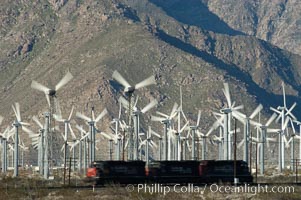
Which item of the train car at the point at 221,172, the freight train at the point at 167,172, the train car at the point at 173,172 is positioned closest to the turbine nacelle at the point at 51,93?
the freight train at the point at 167,172

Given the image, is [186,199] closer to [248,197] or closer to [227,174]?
[248,197]

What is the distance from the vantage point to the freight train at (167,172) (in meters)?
106

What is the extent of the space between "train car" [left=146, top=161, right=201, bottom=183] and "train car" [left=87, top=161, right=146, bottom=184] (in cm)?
126

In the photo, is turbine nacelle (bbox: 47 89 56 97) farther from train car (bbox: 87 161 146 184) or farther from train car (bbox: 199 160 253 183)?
train car (bbox: 199 160 253 183)

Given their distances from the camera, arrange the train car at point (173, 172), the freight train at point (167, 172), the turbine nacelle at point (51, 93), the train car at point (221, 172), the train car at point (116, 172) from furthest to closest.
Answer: the turbine nacelle at point (51, 93) → the train car at point (221, 172) → the train car at point (173, 172) → the freight train at point (167, 172) → the train car at point (116, 172)

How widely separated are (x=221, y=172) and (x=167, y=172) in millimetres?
5521

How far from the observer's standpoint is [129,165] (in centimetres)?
10681

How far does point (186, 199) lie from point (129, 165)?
27.3 meters

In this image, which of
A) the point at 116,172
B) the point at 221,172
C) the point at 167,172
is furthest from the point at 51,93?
the point at 221,172

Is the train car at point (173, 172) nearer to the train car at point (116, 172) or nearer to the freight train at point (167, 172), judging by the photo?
the freight train at point (167, 172)

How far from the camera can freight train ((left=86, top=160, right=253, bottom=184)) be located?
347 feet

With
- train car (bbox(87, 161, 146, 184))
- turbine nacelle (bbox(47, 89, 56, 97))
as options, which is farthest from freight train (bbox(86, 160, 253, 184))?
turbine nacelle (bbox(47, 89, 56, 97))

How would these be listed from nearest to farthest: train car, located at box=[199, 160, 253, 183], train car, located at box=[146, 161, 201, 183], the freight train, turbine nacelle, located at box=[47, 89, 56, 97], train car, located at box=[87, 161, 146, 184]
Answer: train car, located at box=[87, 161, 146, 184] → the freight train → train car, located at box=[146, 161, 201, 183] → train car, located at box=[199, 160, 253, 183] → turbine nacelle, located at box=[47, 89, 56, 97]

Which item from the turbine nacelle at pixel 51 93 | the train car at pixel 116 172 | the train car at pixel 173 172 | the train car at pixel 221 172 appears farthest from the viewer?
the turbine nacelle at pixel 51 93
